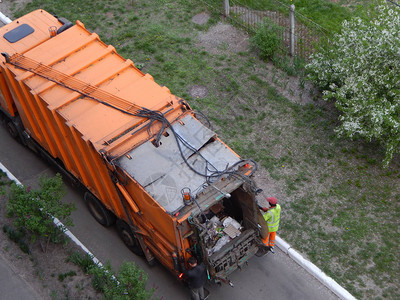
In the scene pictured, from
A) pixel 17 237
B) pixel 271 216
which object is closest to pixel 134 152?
pixel 271 216

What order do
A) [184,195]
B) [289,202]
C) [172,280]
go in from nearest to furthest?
[184,195]
[172,280]
[289,202]

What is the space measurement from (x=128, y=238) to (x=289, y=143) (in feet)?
14.5

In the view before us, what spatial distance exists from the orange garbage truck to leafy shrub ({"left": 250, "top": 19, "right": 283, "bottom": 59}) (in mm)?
4770

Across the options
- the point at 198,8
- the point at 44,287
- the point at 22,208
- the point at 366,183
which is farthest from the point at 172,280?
the point at 198,8

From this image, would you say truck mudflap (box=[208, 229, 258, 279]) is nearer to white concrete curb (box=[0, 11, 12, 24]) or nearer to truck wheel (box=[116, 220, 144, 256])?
truck wheel (box=[116, 220, 144, 256])

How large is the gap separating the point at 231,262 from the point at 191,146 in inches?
85.8

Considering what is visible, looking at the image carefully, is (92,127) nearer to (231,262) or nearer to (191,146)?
(191,146)

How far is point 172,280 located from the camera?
10547mm

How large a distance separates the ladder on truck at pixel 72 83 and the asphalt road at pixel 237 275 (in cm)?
268

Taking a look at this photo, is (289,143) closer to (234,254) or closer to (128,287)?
(234,254)

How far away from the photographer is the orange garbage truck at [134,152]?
9.22 metres

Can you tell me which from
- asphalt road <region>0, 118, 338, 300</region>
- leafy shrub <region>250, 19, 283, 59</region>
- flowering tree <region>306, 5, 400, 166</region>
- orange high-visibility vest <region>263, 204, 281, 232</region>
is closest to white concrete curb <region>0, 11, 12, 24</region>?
asphalt road <region>0, 118, 338, 300</region>

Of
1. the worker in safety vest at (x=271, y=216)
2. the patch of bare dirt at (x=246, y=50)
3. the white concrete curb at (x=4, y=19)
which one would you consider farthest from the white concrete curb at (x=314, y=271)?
the white concrete curb at (x=4, y=19)

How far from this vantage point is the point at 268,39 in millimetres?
14367
